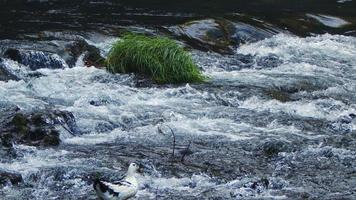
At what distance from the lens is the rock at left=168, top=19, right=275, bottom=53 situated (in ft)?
54.2

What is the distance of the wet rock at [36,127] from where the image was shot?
969cm

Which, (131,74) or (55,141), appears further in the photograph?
(131,74)

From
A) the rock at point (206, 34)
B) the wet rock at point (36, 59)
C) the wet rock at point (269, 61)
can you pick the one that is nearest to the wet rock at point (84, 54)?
the wet rock at point (36, 59)

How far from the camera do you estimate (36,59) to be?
13.9 meters

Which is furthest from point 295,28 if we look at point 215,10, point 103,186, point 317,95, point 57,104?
point 103,186

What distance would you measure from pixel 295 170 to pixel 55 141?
3256 mm

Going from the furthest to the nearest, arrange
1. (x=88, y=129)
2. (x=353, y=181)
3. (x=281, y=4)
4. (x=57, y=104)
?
(x=281, y=4), (x=57, y=104), (x=88, y=129), (x=353, y=181)

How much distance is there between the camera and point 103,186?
22.2 ft

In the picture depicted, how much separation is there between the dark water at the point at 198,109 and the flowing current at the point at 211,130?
0.02 m

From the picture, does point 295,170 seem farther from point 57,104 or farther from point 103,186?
point 57,104

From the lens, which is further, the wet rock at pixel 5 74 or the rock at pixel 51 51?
the rock at pixel 51 51

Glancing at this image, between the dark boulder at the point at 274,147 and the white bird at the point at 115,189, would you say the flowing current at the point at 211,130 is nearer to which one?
the dark boulder at the point at 274,147

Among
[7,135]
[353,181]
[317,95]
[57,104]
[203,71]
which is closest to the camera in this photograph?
[353,181]

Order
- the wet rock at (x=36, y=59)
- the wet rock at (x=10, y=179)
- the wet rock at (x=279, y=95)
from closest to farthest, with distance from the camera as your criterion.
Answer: the wet rock at (x=10, y=179)
the wet rock at (x=279, y=95)
the wet rock at (x=36, y=59)
